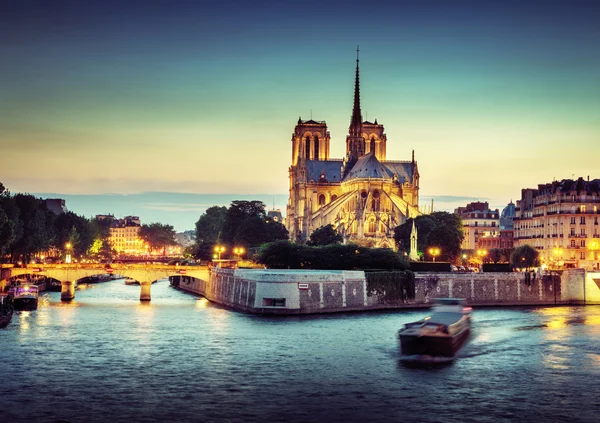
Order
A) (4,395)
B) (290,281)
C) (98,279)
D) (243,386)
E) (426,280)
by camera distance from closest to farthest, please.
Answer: (4,395) < (243,386) < (290,281) < (426,280) < (98,279)

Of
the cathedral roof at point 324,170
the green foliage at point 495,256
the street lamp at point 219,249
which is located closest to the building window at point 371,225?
the green foliage at point 495,256

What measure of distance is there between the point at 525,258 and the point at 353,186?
46940 millimetres

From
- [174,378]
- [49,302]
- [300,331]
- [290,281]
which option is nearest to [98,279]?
[49,302]

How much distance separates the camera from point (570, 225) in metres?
108

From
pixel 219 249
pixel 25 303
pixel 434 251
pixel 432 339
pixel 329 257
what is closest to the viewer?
pixel 432 339

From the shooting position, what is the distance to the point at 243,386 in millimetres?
41250

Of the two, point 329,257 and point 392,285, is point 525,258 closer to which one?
point 329,257

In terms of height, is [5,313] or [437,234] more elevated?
[437,234]

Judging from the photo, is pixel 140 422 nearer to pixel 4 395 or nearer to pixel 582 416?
pixel 4 395

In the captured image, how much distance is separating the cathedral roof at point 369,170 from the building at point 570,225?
118 ft

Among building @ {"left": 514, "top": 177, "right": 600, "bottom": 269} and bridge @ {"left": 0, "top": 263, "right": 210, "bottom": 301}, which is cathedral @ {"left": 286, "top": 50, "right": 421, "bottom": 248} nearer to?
building @ {"left": 514, "top": 177, "right": 600, "bottom": 269}

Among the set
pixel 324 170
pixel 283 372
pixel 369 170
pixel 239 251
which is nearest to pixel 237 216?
pixel 239 251

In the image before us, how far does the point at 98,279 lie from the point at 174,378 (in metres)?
97.4

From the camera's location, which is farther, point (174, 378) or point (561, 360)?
point (561, 360)
